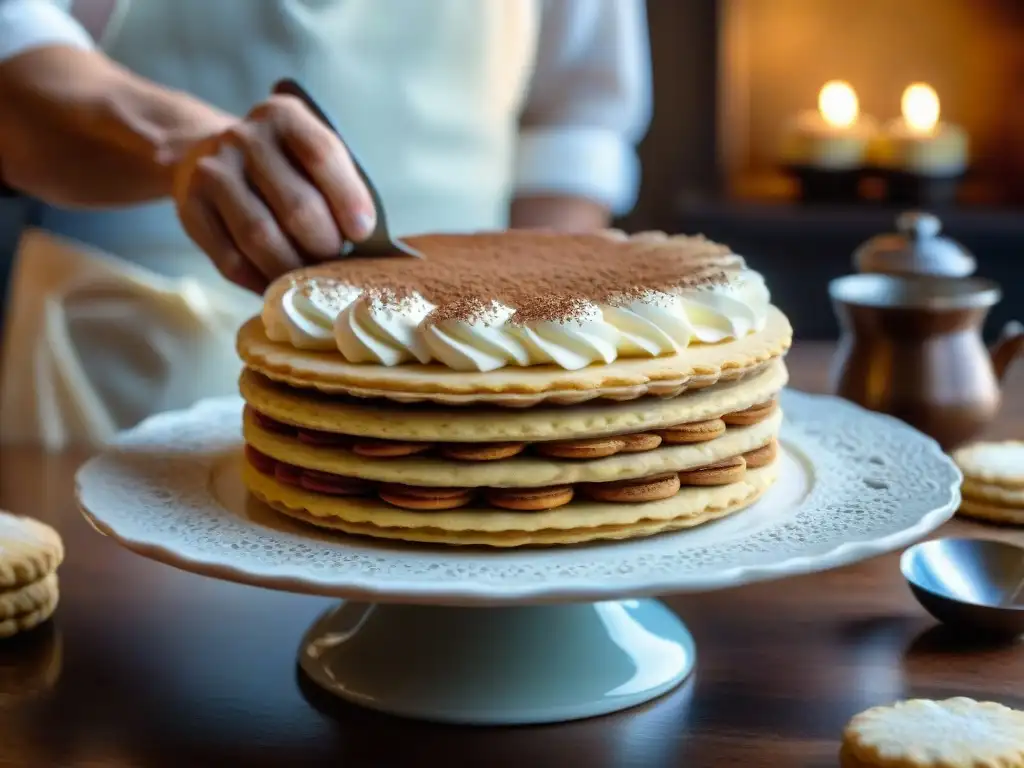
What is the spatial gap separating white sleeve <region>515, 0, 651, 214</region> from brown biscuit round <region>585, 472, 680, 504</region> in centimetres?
121

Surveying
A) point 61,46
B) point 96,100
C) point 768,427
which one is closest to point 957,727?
point 768,427

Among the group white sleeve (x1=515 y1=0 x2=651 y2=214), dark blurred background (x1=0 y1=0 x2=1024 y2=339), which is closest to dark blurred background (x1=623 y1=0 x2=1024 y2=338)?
dark blurred background (x1=0 y1=0 x2=1024 y2=339)

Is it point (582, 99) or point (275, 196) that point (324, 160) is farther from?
point (582, 99)

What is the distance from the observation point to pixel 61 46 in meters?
1.53

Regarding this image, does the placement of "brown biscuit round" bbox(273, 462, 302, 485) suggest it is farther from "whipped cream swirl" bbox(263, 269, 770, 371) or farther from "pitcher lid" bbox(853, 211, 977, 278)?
"pitcher lid" bbox(853, 211, 977, 278)

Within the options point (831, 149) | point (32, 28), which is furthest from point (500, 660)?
point (831, 149)

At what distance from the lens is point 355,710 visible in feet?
2.98

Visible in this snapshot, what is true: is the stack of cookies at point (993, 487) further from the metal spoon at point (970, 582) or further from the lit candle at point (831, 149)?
the lit candle at point (831, 149)

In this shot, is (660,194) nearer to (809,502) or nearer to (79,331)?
(79,331)

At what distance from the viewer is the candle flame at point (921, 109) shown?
3.32 m

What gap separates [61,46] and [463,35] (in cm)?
58

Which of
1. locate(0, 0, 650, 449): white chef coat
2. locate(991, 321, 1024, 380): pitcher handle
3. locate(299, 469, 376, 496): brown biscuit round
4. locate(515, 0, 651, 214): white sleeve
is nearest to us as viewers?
locate(299, 469, 376, 496): brown biscuit round

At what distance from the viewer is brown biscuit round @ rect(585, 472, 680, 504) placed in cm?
93

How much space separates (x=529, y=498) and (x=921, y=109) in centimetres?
271
